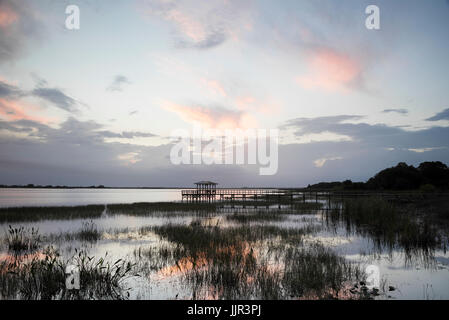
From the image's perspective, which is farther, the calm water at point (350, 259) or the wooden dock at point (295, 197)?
the wooden dock at point (295, 197)

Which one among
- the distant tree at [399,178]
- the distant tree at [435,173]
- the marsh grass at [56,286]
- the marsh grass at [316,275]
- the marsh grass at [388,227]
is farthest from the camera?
the distant tree at [399,178]

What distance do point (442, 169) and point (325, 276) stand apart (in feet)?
227

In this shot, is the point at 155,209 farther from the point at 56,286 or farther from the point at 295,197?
the point at 295,197

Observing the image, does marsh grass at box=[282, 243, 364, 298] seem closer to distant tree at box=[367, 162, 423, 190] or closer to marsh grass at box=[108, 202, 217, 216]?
marsh grass at box=[108, 202, 217, 216]

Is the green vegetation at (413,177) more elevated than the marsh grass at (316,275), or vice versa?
the green vegetation at (413,177)

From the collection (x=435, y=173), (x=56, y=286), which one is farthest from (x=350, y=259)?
(x=435, y=173)

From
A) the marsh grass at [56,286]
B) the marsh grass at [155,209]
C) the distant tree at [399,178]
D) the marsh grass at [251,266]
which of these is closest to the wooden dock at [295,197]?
the marsh grass at [155,209]

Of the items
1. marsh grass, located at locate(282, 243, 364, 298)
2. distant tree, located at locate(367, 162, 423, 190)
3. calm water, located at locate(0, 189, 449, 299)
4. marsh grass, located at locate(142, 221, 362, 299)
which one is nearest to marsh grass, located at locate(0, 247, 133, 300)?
calm water, located at locate(0, 189, 449, 299)

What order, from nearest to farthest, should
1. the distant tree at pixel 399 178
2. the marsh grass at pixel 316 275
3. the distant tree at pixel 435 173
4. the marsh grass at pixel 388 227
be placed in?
1. the marsh grass at pixel 316 275
2. the marsh grass at pixel 388 227
3. the distant tree at pixel 435 173
4. the distant tree at pixel 399 178

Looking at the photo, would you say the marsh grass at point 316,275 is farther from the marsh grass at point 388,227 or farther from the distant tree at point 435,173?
the distant tree at point 435,173

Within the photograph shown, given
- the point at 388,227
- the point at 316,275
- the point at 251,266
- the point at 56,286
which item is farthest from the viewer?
the point at 388,227

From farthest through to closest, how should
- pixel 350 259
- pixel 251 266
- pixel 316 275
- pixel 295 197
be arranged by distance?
pixel 295 197, pixel 350 259, pixel 251 266, pixel 316 275

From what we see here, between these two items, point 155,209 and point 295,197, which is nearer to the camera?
point 155,209
